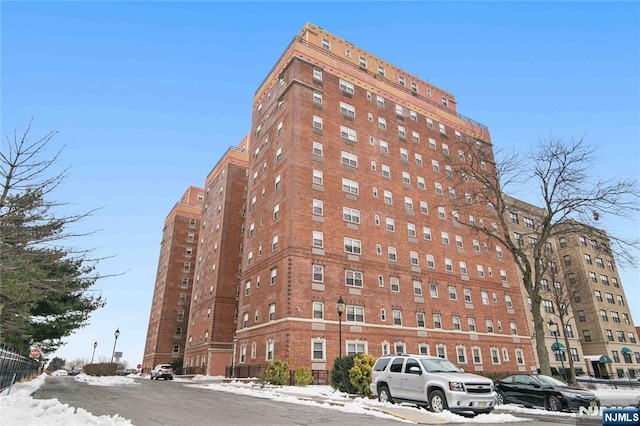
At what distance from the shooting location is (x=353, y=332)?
107 feet

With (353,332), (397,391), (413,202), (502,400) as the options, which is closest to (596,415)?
(502,400)

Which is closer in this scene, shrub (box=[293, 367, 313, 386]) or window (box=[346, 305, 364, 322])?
shrub (box=[293, 367, 313, 386])

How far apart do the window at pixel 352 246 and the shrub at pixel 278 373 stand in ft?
39.9

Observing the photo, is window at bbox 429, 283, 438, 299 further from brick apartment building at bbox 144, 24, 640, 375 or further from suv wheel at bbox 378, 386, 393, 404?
suv wheel at bbox 378, 386, 393, 404

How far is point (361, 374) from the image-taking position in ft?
63.3

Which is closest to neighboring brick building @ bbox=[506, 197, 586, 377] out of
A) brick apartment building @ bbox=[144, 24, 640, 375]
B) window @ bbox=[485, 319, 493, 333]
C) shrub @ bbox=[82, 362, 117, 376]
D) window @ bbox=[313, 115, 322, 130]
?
brick apartment building @ bbox=[144, 24, 640, 375]

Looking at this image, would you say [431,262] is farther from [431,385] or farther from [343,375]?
[431,385]

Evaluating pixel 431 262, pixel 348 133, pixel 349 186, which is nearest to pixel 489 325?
pixel 431 262

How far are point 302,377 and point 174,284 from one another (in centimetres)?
5181

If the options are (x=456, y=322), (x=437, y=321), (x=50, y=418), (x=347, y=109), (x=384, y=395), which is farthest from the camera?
(x=347, y=109)

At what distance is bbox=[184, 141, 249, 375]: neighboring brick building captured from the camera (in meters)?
46.0

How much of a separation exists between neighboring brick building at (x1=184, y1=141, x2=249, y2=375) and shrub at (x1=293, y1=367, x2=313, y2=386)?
21.2m

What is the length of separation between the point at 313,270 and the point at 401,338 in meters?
10.3

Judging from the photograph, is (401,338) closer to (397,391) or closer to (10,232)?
(397,391)
